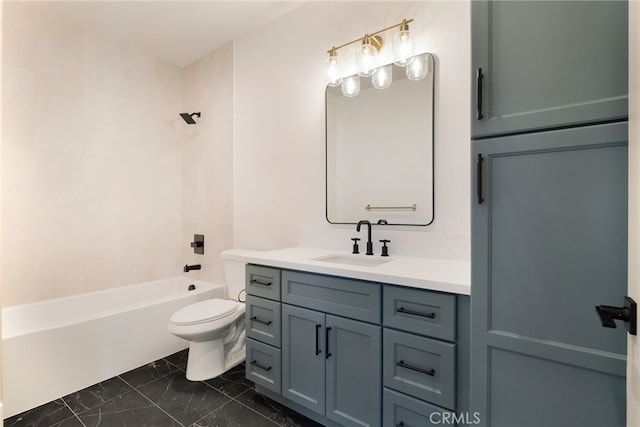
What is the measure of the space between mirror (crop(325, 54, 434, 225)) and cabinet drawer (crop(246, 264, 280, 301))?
628 mm

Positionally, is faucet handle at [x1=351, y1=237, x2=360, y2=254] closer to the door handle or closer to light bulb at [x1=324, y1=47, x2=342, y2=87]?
light bulb at [x1=324, y1=47, x2=342, y2=87]

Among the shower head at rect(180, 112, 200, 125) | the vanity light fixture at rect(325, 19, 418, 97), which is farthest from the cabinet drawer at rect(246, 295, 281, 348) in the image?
the shower head at rect(180, 112, 200, 125)

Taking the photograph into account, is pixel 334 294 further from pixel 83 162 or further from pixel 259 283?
pixel 83 162

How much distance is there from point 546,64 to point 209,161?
107 inches

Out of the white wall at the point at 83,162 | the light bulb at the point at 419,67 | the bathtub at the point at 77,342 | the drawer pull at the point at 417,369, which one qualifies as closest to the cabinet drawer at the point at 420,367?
the drawer pull at the point at 417,369

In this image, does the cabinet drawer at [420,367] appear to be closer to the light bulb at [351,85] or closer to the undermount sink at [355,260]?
the undermount sink at [355,260]

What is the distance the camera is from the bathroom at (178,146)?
5.90ft

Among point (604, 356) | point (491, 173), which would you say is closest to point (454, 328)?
point (604, 356)

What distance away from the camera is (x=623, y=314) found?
77 cm

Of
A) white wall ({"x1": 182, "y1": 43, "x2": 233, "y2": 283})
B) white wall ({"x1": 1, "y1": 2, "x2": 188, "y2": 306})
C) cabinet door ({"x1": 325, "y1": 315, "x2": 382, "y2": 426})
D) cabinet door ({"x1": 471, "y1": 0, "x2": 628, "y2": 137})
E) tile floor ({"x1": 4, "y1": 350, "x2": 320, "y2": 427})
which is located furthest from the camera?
white wall ({"x1": 182, "y1": 43, "x2": 233, "y2": 283})

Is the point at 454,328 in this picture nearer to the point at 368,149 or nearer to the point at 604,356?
the point at 604,356

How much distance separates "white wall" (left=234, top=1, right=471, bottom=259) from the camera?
5.59 feet

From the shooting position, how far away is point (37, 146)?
231 centimetres

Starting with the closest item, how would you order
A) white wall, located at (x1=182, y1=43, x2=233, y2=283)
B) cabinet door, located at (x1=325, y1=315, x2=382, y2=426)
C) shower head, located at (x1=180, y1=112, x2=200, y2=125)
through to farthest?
cabinet door, located at (x1=325, y1=315, x2=382, y2=426), white wall, located at (x1=182, y1=43, x2=233, y2=283), shower head, located at (x1=180, y1=112, x2=200, y2=125)
